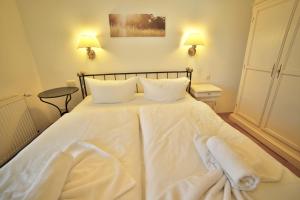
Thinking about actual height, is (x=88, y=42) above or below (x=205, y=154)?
above

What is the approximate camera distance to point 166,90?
6.70 ft

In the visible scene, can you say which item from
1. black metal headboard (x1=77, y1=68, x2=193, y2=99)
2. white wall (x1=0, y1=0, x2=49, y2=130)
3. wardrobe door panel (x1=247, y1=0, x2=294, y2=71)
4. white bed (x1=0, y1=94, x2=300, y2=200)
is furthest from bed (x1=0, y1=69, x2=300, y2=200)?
wardrobe door panel (x1=247, y1=0, x2=294, y2=71)

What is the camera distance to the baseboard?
162cm


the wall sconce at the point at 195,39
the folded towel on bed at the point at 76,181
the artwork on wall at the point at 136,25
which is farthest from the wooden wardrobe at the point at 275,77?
the folded towel on bed at the point at 76,181

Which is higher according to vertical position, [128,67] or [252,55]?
[252,55]

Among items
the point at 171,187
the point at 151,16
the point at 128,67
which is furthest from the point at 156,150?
the point at 151,16

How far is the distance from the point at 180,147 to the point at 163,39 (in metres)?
1.87

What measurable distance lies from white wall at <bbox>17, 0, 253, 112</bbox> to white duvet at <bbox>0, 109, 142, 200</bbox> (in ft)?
4.39

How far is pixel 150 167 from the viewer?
0.83 m

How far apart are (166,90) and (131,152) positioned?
1.25 metres

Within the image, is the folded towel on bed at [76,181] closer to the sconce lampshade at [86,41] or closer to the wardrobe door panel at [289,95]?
the sconce lampshade at [86,41]

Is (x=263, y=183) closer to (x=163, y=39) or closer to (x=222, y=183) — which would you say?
(x=222, y=183)

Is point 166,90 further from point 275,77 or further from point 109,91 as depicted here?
point 275,77

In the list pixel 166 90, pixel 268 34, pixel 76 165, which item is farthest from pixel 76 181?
pixel 268 34
